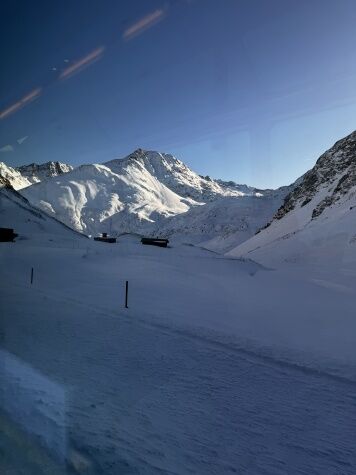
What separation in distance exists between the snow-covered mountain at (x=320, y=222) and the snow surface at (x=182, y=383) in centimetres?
2831

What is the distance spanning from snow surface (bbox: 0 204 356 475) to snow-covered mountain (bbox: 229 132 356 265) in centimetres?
2831

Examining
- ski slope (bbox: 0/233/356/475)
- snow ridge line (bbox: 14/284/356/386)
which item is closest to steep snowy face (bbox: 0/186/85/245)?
snow ridge line (bbox: 14/284/356/386)

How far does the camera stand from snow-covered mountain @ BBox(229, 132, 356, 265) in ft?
137

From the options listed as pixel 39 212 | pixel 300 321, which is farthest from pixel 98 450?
pixel 39 212

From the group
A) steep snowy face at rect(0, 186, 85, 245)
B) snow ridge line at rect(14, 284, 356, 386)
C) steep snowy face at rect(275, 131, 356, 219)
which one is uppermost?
steep snowy face at rect(275, 131, 356, 219)

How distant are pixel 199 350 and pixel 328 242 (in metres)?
39.3

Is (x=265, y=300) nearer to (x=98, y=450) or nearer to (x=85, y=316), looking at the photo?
(x=85, y=316)

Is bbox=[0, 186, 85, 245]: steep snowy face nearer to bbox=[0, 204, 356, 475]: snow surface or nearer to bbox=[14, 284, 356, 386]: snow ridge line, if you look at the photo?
bbox=[14, 284, 356, 386]: snow ridge line

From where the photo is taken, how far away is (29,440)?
13.4 ft

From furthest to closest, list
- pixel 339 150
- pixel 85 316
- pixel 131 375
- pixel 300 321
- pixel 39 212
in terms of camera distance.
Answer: pixel 339 150
pixel 39 212
pixel 300 321
pixel 85 316
pixel 131 375

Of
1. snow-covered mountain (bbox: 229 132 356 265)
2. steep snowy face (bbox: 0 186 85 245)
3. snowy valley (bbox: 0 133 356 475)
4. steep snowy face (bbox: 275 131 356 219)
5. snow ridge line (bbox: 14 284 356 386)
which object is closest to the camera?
snowy valley (bbox: 0 133 356 475)

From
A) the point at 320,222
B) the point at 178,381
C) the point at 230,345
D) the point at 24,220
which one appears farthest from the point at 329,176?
the point at 178,381

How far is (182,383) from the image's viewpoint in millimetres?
6168

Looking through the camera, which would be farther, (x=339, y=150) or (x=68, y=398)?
(x=339, y=150)
